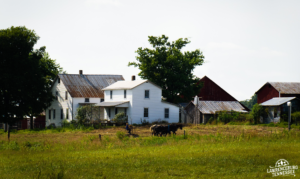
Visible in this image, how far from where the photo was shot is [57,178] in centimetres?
1377

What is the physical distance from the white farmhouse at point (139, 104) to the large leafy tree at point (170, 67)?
4795 mm

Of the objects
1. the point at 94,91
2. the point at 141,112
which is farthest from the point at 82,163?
the point at 94,91

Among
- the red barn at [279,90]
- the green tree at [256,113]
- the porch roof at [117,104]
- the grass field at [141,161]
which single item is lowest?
the grass field at [141,161]

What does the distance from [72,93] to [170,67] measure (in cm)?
1600

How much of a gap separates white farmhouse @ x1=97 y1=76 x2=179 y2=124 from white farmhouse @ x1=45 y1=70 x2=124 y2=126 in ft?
10.9

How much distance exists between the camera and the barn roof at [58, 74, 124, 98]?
57906mm

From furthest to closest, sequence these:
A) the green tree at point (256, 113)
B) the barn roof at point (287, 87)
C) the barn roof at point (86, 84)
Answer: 1. the barn roof at point (287, 87)
2. the barn roof at point (86, 84)
3. the green tree at point (256, 113)

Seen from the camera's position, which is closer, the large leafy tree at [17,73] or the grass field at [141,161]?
the grass field at [141,161]

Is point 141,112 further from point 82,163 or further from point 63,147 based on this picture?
point 82,163

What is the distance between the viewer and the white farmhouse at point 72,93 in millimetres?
56812

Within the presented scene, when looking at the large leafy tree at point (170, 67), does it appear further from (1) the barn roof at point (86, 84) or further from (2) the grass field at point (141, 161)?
(2) the grass field at point (141, 161)

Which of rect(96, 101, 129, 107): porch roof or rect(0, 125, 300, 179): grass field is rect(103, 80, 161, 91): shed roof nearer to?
rect(96, 101, 129, 107): porch roof

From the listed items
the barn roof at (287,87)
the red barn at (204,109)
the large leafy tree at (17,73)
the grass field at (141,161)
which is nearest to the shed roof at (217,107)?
the red barn at (204,109)

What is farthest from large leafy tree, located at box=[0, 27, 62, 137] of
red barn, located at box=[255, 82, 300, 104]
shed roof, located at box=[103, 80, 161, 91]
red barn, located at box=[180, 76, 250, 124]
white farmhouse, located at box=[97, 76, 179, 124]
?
red barn, located at box=[255, 82, 300, 104]
